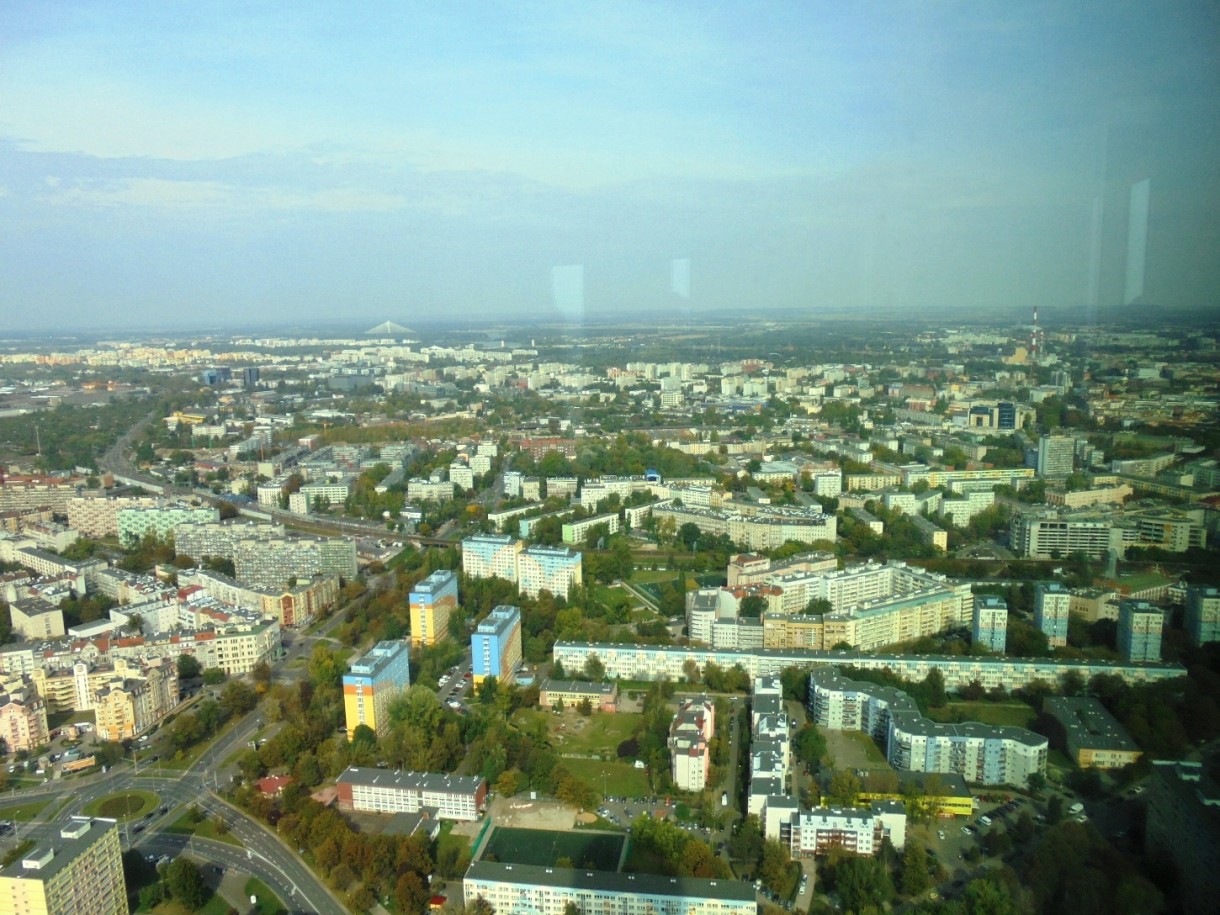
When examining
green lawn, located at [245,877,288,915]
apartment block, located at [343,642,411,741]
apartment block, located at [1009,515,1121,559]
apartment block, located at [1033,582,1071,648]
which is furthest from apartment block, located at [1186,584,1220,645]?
green lawn, located at [245,877,288,915]

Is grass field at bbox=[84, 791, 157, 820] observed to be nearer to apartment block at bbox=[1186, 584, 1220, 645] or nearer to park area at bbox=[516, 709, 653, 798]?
park area at bbox=[516, 709, 653, 798]

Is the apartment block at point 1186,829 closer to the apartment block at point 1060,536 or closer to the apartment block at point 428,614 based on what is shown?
the apartment block at point 1060,536

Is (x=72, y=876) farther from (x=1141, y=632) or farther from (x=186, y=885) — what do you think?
(x=1141, y=632)

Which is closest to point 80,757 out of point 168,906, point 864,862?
point 168,906

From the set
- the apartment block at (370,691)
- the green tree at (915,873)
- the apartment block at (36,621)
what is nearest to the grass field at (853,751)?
the green tree at (915,873)

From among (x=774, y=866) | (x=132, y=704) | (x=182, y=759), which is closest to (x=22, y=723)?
(x=132, y=704)

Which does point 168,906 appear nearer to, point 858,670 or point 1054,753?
point 858,670

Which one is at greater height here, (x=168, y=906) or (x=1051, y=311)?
(x=1051, y=311)

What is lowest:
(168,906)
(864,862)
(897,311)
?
(168,906)
